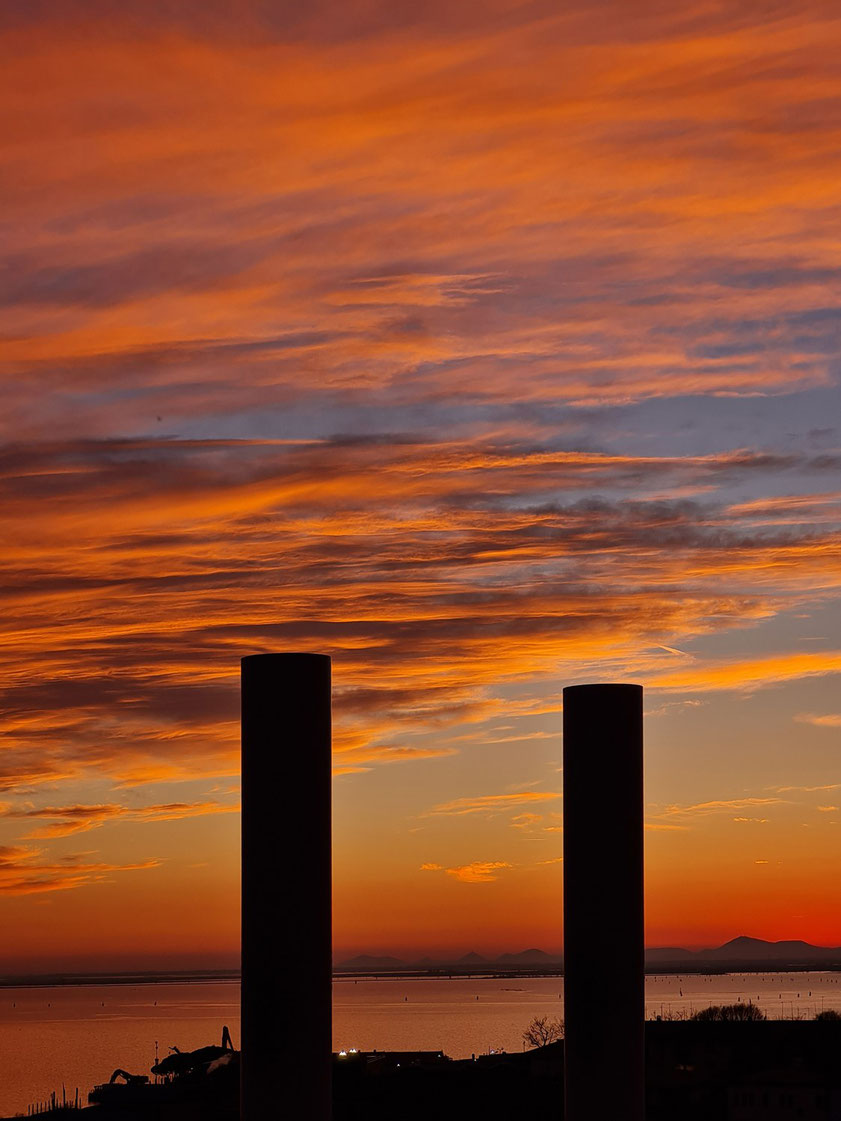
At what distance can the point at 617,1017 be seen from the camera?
1376 cm

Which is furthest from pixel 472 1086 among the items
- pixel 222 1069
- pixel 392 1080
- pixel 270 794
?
pixel 270 794

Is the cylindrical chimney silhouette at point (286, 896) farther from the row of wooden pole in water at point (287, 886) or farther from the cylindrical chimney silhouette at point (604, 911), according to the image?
the cylindrical chimney silhouette at point (604, 911)

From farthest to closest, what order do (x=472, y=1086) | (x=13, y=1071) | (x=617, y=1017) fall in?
(x=13, y=1071) < (x=472, y=1086) < (x=617, y=1017)

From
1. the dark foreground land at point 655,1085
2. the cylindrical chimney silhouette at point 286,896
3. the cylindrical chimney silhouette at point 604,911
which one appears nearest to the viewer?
the cylindrical chimney silhouette at point 286,896

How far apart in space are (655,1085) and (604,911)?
125ft

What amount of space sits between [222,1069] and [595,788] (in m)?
55.6

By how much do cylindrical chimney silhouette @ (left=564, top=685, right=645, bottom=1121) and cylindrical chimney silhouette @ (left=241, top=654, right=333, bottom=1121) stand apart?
113 inches

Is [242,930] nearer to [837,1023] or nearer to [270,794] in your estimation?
[270,794]

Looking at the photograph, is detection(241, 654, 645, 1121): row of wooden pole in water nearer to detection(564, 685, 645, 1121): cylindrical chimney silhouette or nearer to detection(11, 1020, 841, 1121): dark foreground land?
detection(564, 685, 645, 1121): cylindrical chimney silhouette

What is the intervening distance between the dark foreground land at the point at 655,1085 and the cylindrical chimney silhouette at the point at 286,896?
2451 centimetres

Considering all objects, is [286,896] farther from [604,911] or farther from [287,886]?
[604,911]

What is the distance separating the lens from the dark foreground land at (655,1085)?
39.5 meters

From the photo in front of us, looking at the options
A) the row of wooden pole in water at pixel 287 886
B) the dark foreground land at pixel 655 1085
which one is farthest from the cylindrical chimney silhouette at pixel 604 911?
the dark foreground land at pixel 655 1085

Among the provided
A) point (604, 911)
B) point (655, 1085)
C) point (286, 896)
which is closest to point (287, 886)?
point (286, 896)
